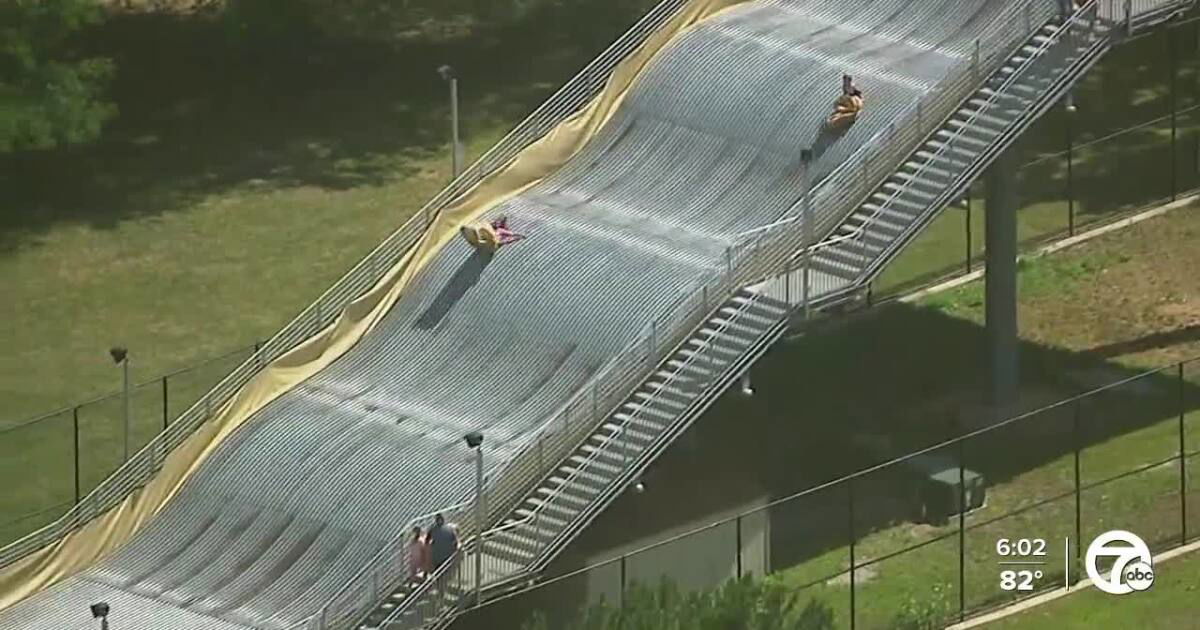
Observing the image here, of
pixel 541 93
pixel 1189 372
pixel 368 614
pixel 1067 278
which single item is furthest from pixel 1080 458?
pixel 541 93

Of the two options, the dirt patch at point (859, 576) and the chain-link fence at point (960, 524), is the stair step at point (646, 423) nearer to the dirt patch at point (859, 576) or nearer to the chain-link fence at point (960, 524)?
the chain-link fence at point (960, 524)

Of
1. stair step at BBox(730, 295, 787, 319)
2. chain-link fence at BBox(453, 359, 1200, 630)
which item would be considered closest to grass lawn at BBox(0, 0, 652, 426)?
stair step at BBox(730, 295, 787, 319)

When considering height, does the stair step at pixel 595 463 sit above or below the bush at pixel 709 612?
above

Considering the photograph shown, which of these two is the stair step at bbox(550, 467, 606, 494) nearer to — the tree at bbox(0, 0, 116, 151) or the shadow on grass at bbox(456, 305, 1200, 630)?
the shadow on grass at bbox(456, 305, 1200, 630)

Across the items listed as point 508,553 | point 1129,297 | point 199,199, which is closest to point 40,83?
point 199,199

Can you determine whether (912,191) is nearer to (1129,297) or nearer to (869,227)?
(869,227)

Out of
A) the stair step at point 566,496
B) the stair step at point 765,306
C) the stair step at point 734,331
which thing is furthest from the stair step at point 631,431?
the stair step at point 765,306

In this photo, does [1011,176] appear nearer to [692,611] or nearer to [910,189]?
[910,189]

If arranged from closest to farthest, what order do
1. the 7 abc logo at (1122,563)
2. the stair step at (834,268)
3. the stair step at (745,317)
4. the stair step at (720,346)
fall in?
the 7 abc logo at (1122,563) → the stair step at (720,346) → the stair step at (745,317) → the stair step at (834,268)
